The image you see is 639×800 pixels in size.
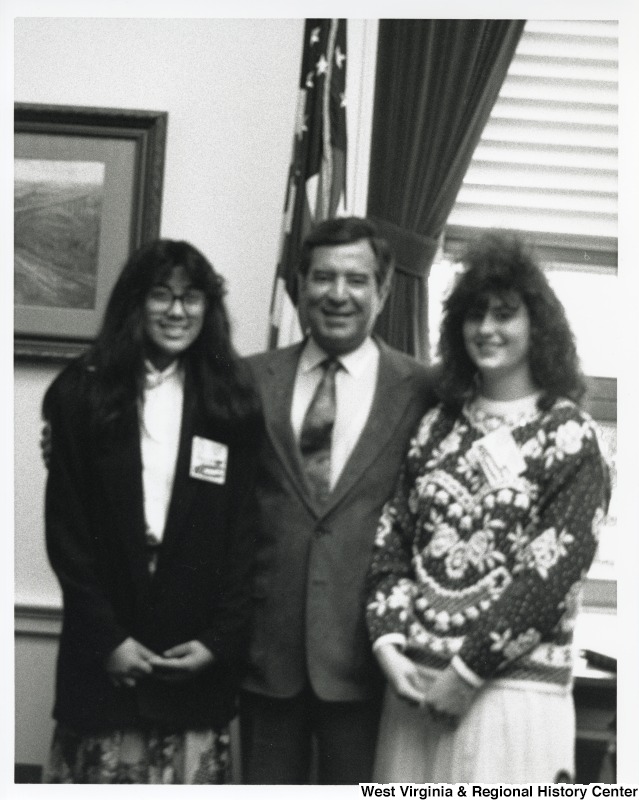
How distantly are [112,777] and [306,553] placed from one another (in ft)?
2.13

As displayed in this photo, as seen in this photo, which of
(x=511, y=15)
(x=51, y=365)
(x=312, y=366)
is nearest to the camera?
(x=312, y=366)

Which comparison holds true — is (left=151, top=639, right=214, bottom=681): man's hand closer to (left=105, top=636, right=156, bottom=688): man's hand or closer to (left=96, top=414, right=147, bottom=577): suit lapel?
(left=105, top=636, right=156, bottom=688): man's hand

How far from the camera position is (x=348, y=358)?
91.8 inches

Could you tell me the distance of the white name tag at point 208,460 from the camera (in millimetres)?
2293

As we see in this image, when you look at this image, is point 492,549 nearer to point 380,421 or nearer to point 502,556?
point 502,556

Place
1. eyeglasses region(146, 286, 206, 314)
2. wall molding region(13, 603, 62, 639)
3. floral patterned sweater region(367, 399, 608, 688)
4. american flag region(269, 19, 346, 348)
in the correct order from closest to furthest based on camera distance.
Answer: floral patterned sweater region(367, 399, 608, 688)
eyeglasses region(146, 286, 206, 314)
american flag region(269, 19, 346, 348)
wall molding region(13, 603, 62, 639)

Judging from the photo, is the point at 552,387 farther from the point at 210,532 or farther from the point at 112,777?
the point at 112,777

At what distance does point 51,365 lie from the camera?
9.22 feet

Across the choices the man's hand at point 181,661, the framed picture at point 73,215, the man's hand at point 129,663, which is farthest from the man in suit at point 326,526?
the framed picture at point 73,215

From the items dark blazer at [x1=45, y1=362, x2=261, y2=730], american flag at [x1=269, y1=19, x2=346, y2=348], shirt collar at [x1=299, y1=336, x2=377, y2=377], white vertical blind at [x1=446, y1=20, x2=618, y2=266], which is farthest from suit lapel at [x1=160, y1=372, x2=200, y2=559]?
white vertical blind at [x1=446, y1=20, x2=618, y2=266]

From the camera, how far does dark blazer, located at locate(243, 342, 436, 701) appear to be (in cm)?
222

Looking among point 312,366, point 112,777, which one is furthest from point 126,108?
point 112,777

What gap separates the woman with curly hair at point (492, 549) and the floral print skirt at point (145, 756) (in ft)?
1.21

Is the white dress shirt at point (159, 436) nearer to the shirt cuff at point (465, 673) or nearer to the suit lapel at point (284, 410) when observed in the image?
the suit lapel at point (284, 410)
